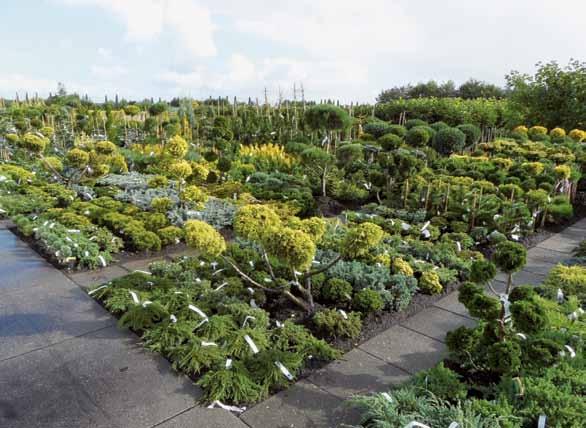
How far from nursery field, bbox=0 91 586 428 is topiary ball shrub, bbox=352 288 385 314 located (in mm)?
19

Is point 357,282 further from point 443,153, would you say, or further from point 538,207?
point 443,153

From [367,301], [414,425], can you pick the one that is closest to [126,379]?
[414,425]

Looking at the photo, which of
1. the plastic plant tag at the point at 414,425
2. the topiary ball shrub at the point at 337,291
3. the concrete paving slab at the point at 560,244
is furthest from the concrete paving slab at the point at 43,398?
the concrete paving slab at the point at 560,244

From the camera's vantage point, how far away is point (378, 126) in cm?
1233

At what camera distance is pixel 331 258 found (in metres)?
4.45

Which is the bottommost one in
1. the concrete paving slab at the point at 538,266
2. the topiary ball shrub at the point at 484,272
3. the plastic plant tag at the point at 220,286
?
the concrete paving slab at the point at 538,266

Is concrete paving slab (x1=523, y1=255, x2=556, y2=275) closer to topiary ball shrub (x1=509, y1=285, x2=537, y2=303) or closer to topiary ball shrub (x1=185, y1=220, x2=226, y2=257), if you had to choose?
topiary ball shrub (x1=509, y1=285, x2=537, y2=303)

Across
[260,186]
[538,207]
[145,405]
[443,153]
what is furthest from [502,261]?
[443,153]

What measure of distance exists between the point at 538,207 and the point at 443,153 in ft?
13.6

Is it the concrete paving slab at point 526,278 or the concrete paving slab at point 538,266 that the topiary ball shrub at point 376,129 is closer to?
the concrete paving slab at point 538,266

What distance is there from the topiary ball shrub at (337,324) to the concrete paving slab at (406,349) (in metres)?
0.13

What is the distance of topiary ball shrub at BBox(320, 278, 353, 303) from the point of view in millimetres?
3744

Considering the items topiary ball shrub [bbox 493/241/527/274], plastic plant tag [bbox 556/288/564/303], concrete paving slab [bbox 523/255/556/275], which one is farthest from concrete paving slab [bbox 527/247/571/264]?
topiary ball shrub [bbox 493/241/527/274]

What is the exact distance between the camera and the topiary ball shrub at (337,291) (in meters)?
3.74
